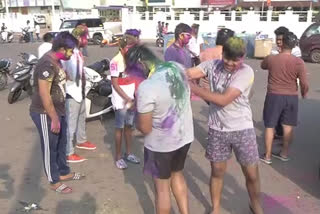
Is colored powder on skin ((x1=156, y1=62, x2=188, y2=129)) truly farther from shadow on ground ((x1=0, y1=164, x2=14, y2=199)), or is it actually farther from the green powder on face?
shadow on ground ((x1=0, y1=164, x2=14, y2=199))

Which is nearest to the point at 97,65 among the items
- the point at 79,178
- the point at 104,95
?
the point at 104,95

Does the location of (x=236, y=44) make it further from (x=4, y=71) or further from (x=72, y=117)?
(x=4, y=71)

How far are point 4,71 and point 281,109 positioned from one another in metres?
8.04

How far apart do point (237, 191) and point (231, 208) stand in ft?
1.42

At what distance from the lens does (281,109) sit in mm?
5332

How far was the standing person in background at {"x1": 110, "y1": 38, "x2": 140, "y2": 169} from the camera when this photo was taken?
484cm

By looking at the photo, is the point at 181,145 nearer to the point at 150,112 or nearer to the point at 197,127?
the point at 150,112

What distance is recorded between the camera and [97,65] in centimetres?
841

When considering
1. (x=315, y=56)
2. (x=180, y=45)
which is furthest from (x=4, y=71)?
(x=315, y=56)

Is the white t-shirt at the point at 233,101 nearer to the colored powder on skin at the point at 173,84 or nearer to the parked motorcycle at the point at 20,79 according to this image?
the colored powder on skin at the point at 173,84

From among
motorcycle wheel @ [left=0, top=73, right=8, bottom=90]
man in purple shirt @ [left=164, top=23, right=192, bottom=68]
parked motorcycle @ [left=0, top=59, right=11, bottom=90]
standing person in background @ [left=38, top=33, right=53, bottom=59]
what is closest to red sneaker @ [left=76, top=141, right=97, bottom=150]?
man in purple shirt @ [left=164, top=23, right=192, bottom=68]

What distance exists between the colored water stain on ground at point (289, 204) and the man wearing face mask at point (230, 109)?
0.52 meters

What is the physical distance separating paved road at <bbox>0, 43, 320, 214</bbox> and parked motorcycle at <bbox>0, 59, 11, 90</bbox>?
172 inches

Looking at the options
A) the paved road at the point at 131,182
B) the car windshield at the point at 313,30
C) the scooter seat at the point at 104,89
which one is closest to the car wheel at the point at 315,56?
the car windshield at the point at 313,30
